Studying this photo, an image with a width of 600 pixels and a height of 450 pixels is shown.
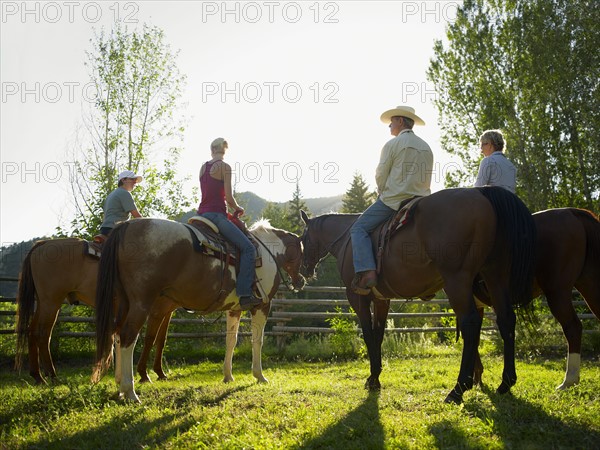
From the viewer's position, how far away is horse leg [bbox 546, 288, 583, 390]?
5898mm

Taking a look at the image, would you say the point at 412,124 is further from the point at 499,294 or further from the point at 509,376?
the point at 509,376

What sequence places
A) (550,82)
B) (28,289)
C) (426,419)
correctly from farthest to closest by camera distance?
(550,82) < (28,289) < (426,419)

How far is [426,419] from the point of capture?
174 inches

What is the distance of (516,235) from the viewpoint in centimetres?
518

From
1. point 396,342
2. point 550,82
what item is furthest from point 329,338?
point 550,82

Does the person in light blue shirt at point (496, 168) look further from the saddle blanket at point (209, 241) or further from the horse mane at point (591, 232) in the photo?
the saddle blanket at point (209, 241)

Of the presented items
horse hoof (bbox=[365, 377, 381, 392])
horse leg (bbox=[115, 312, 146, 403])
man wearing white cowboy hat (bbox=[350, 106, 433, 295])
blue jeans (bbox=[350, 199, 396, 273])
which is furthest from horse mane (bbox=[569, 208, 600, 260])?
horse leg (bbox=[115, 312, 146, 403])

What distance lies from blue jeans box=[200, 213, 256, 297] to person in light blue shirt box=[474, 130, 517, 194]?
2.97 meters

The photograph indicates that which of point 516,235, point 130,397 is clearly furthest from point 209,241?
point 516,235

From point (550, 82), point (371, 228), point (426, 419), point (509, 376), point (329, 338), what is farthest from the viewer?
point (550, 82)

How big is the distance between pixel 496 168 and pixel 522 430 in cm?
332

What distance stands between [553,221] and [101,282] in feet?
16.7

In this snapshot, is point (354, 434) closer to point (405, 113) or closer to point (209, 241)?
point (209, 241)

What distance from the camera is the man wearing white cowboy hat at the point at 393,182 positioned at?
6.00 meters
